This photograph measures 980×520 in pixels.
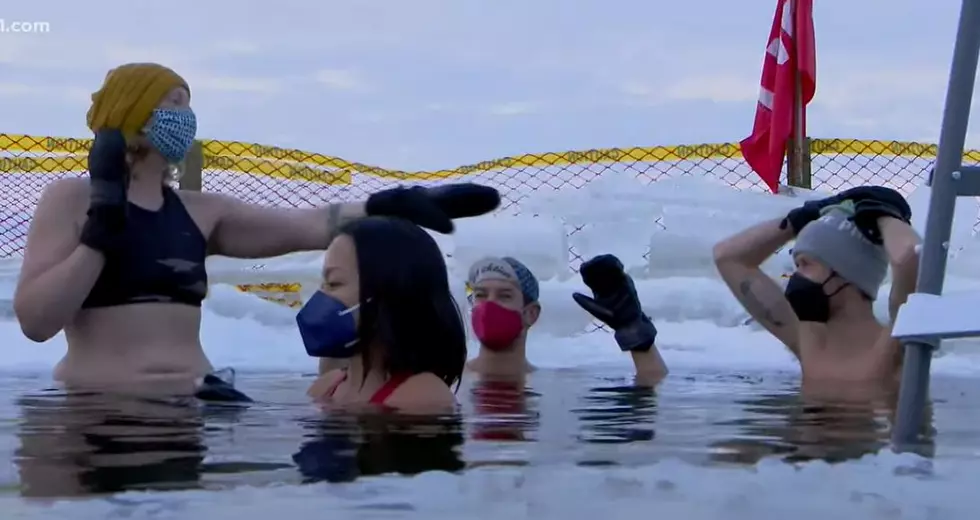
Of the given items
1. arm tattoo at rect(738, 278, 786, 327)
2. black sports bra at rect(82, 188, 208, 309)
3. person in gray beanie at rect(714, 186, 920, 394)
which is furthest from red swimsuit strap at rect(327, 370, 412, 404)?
arm tattoo at rect(738, 278, 786, 327)

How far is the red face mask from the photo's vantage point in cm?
634

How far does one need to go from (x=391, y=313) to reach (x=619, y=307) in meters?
2.82

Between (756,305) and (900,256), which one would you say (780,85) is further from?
(900,256)

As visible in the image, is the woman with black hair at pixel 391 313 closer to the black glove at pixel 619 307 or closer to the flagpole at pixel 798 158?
the black glove at pixel 619 307

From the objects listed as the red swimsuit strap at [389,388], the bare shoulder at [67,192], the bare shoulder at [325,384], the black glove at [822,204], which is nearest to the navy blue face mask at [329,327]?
the red swimsuit strap at [389,388]

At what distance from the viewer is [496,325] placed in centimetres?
636

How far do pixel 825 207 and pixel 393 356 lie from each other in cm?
247

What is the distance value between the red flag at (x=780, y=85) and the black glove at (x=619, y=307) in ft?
15.8

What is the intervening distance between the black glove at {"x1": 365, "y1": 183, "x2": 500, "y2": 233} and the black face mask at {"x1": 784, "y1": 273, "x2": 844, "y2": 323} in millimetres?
1360

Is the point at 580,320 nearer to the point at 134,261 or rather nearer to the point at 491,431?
the point at 134,261

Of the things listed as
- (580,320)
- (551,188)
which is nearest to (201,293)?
(580,320)

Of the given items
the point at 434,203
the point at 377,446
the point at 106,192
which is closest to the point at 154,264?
the point at 106,192

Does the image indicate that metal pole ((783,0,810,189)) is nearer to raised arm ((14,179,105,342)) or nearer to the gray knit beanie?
the gray knit beanie

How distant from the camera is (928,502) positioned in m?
2.02
